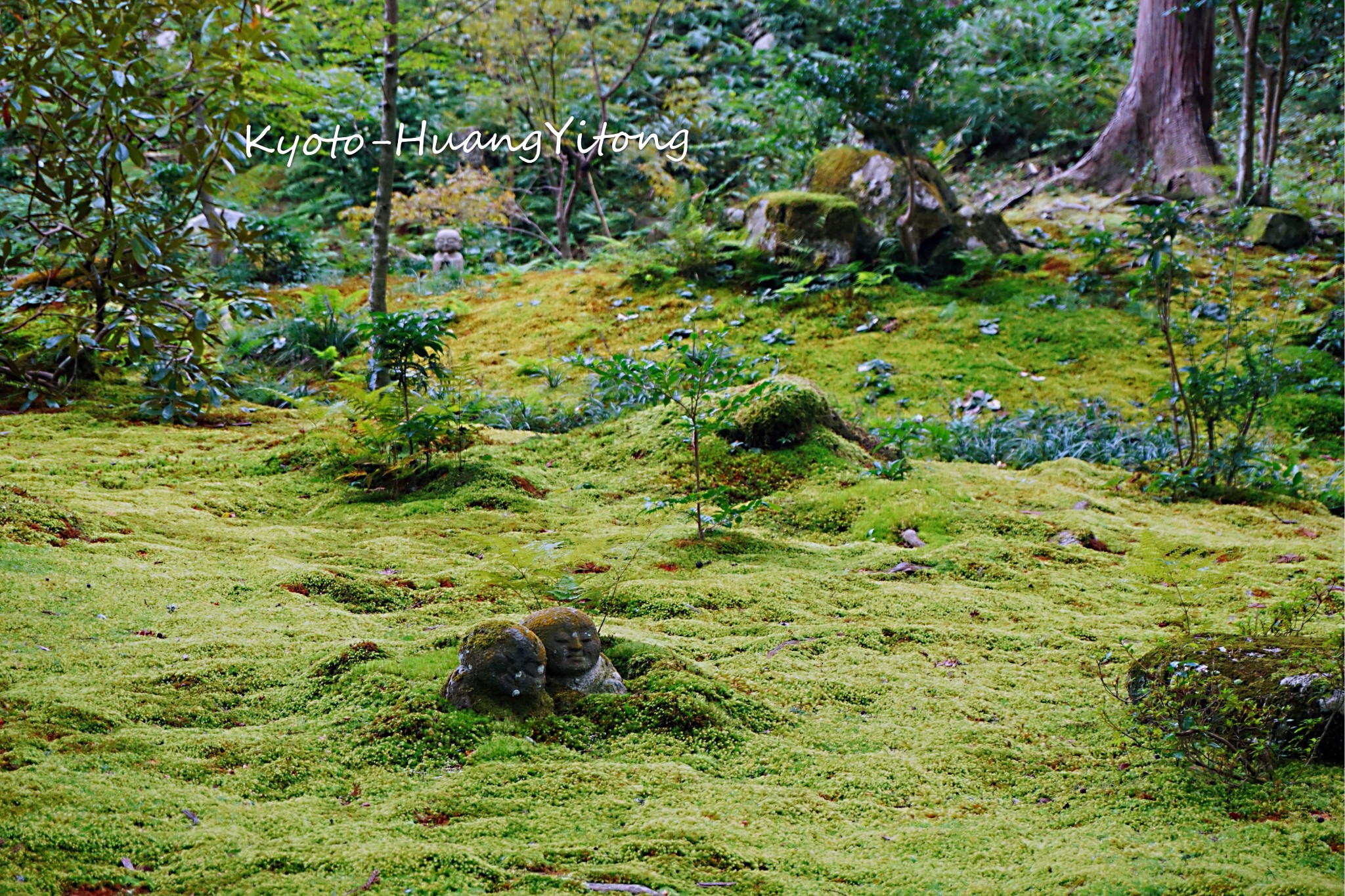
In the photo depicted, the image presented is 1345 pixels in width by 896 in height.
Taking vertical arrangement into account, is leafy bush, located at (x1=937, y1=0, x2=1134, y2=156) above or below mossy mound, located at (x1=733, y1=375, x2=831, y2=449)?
above

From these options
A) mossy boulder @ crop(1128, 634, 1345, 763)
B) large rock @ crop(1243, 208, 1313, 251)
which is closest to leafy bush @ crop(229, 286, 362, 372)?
mossy boulder @ crop(1128, 634, 1345, 763)

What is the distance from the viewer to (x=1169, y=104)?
12852 millimetres

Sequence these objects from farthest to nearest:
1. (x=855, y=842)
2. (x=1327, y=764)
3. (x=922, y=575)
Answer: (x=922, y=575) → (x=1327, y=764) → (x=855, y=842)

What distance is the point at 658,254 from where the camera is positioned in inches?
454

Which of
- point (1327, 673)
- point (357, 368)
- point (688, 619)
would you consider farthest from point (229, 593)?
point (357, 368)

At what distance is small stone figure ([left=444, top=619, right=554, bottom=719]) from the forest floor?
7 cm

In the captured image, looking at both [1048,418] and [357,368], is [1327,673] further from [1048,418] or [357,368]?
[357,368]

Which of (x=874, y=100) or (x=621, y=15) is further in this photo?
(x=621, y=15)

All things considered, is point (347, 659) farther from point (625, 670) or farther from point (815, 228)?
point (815, 228)

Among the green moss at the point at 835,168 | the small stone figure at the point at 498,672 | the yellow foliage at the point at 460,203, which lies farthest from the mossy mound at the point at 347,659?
the yellow foliage at the point at 460,203

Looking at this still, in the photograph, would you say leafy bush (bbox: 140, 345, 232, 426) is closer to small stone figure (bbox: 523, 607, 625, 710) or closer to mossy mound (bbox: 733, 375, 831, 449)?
small stone figure (bbox: 523, 607, 625, 710)

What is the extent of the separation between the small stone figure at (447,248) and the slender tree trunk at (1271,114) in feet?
33.1

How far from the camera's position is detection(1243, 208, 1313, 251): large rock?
35.1ft

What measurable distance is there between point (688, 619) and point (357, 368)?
5913 millimetres
